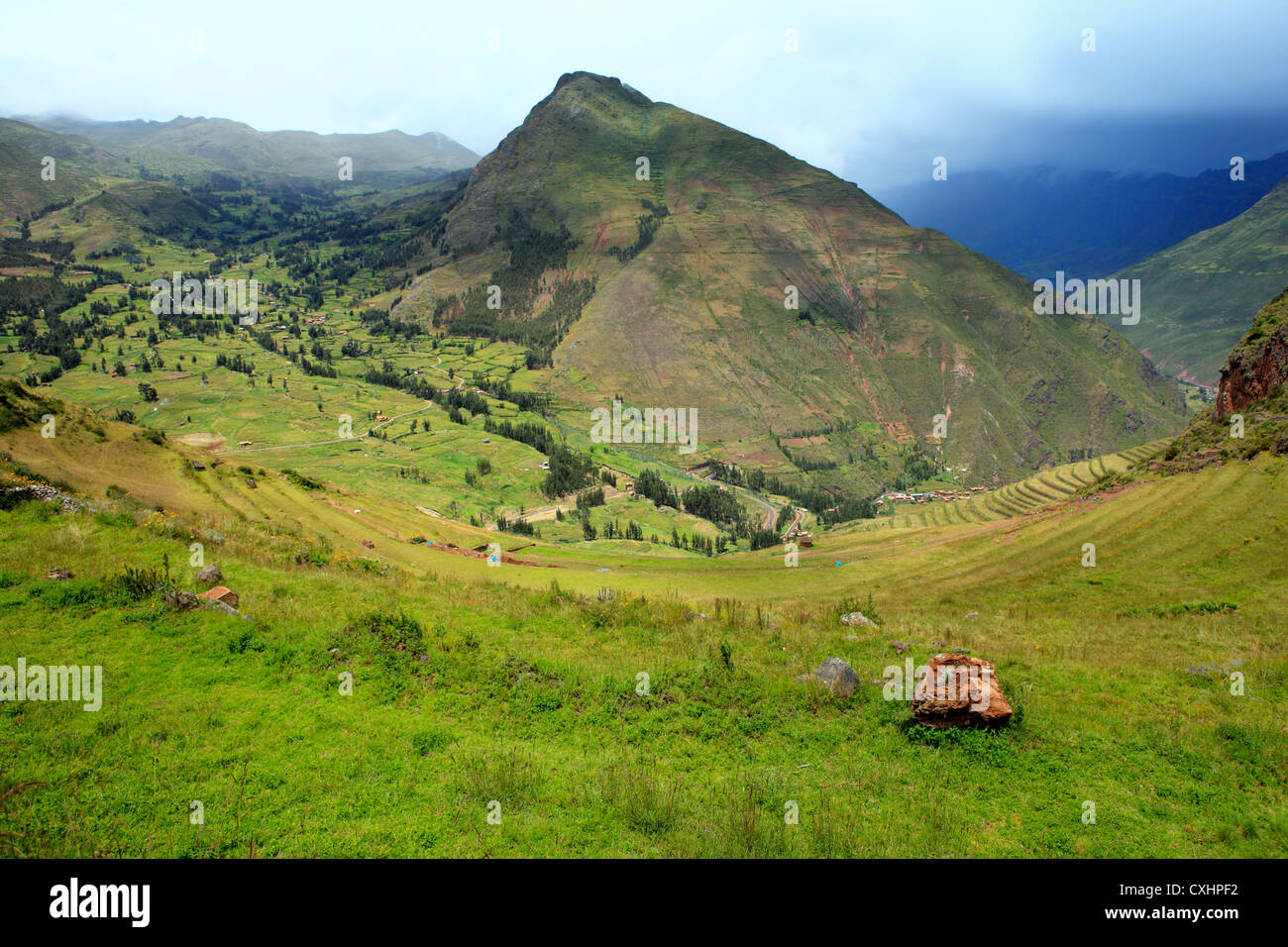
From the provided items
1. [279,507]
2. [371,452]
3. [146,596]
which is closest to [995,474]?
[371,452]

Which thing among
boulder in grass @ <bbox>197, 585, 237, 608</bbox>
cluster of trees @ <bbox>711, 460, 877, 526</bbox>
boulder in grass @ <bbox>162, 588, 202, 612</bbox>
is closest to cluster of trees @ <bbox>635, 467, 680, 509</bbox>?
cluster of trees @ <bbox>711, 460, 877, 526</bbox>

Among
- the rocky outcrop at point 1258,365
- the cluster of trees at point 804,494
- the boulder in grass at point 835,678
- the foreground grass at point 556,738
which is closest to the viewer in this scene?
the foreground grass at point 556,738

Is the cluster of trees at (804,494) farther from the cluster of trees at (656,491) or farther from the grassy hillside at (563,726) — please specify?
the grassy hillside at (563,726)

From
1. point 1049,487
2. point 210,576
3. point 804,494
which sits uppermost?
point 1049,487

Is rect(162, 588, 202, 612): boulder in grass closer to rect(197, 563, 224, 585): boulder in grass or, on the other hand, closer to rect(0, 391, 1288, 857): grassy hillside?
rect(0, 391, 1288, 857): grassy hillside

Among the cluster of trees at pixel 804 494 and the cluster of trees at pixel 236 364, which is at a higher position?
the cluster of trees at pixel 236 364

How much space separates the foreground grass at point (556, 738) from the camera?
7.13 meters

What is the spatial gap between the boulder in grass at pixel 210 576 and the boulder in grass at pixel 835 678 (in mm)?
13686

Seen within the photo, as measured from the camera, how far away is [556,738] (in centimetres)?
973

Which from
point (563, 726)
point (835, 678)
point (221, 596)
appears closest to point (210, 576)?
point (221, 596)

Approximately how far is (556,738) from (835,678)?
218 inches

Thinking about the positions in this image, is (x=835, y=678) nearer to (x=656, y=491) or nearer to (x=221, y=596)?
(x=221, y=596)

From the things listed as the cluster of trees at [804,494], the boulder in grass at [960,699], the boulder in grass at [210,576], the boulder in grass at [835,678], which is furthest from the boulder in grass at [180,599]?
the cluster of trees at [804,494]
